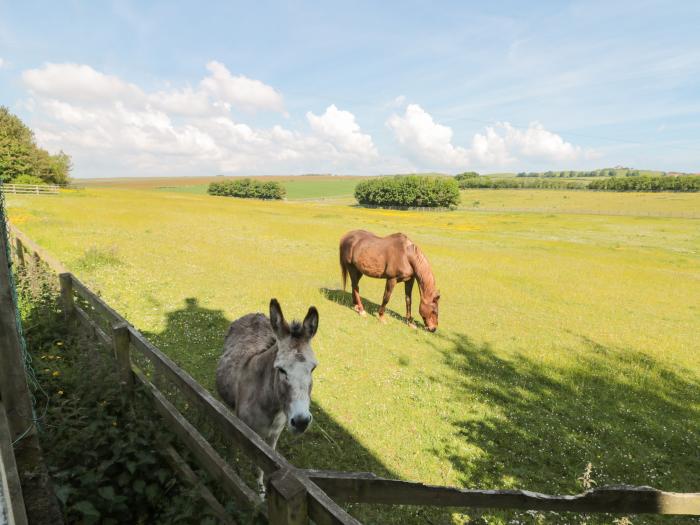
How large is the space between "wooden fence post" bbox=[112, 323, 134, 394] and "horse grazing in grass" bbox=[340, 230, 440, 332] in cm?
923

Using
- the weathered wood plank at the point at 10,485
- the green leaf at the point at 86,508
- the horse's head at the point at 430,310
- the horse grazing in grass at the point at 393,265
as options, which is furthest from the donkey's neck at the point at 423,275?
the weathered wood plank at the point at 10,485

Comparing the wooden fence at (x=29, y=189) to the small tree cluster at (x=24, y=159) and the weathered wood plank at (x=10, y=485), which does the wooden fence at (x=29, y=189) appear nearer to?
the small tree cluster at (x=24, y=159)

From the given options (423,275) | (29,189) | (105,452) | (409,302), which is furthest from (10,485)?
(29,189)

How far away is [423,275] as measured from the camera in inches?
494

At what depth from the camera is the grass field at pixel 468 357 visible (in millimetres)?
6637

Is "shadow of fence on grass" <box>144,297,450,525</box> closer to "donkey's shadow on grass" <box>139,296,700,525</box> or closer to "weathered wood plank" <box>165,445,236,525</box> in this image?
"donkey's shadow on grass" <box>139,296,700,525</box>

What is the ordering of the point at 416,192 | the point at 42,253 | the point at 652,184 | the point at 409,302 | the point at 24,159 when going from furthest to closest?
the point at 652,184
the point at 416,192
the point at 24,159
the point at 409,302
the point at 42,253

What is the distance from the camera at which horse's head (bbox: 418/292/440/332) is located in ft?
40.9

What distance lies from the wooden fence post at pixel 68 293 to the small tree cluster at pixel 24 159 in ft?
221

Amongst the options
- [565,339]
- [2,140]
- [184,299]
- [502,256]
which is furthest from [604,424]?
[2,140]

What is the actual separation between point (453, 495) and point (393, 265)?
10.8m

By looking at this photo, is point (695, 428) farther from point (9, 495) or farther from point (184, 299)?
point (184, 299)

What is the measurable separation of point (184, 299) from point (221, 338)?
160 inches

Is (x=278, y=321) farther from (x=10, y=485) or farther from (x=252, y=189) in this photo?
(x=252, y=189)
